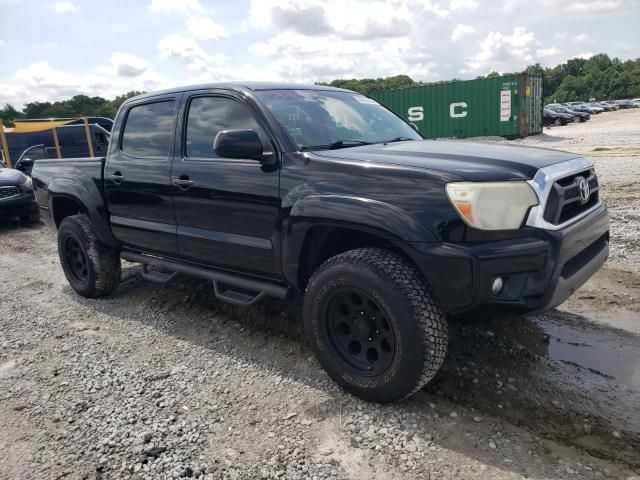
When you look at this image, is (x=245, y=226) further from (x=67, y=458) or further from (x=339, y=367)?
(x=67, y=458)

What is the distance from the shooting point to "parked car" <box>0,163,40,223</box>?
9.05 m

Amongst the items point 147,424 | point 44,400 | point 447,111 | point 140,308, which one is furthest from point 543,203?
point 447,111

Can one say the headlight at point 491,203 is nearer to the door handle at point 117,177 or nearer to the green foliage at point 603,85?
the door handle at point 117,177

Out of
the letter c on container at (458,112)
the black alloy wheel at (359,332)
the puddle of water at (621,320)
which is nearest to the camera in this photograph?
the black alloy wheel at (359,332)

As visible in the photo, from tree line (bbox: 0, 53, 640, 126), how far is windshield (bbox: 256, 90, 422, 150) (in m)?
49.9

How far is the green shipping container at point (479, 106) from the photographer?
72.6 ft

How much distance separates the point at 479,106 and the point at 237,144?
21.3 metres

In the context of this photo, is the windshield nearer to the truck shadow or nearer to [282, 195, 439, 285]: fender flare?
[282, 195, 439, 285]: fender flare

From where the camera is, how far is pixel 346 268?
291 cm

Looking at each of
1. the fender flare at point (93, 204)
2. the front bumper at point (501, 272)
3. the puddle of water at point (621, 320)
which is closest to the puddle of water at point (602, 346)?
the puddle of water at point (621, 320)

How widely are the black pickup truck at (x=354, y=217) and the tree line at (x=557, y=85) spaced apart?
165 feet

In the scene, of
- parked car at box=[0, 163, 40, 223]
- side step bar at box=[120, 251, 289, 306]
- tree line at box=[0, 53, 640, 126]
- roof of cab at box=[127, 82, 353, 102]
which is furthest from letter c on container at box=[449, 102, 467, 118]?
tree line at box=[0, 53, 640, 126]

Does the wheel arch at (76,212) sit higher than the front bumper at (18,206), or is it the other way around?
the wheel arch at (76,212)

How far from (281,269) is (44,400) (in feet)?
5.46
